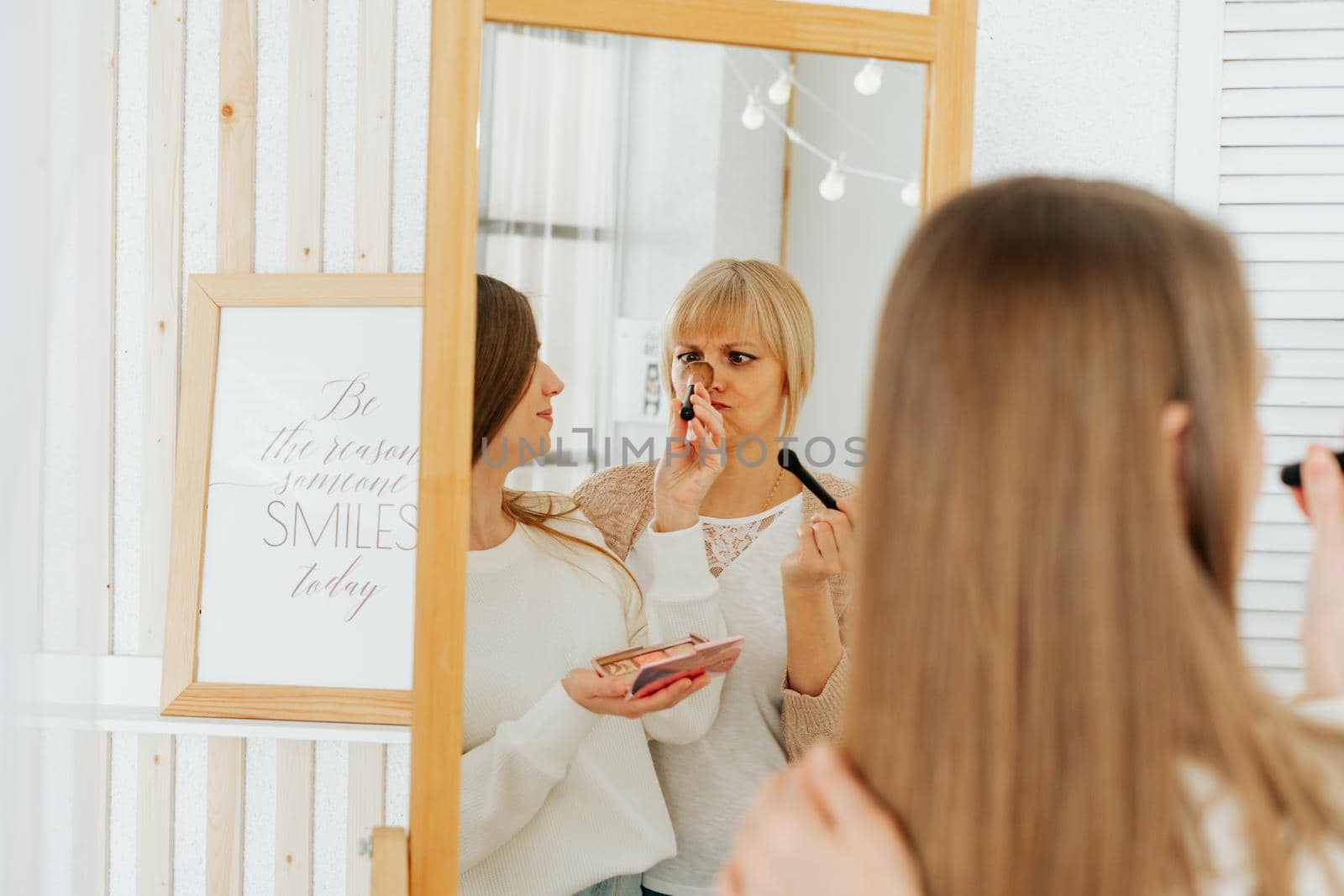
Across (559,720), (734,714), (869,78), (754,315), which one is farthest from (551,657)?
(869,78)

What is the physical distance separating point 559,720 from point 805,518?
275 millimetres

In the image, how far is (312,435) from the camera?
114 cm

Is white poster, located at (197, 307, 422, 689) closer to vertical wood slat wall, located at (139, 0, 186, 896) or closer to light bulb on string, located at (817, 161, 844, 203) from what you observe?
vertical wood slat wall, located at (139, 0, 186, 896)

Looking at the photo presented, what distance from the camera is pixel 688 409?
919 millimetres

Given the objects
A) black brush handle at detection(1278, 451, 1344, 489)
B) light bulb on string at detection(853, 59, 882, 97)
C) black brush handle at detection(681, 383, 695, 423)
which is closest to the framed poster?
black brush handle at detection(681, 383, 695, 423)

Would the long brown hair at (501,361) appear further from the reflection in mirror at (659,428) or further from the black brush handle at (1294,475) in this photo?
the black brush handle at (1294,475)

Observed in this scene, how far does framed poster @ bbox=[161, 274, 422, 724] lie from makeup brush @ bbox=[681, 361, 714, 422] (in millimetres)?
364

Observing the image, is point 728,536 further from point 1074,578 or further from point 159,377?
point 159,377

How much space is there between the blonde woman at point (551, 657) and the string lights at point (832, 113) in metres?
0.24

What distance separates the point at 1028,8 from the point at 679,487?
67cm

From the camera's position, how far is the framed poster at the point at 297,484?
3.68ft

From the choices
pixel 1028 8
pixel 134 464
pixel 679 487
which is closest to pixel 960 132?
pixel 1028 8

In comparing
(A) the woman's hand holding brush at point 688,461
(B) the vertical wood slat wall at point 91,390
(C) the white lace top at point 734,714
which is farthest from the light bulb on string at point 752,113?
(B) the vertical wood slat wall at point 91,390

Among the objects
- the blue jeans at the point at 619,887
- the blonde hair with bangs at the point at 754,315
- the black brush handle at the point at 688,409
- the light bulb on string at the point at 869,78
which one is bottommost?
the blue jeans at the point at 619,887
